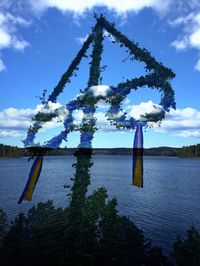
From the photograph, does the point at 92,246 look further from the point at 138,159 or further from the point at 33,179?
the point at 138,159

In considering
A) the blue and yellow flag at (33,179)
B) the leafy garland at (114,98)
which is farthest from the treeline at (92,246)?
the leafy garland at (114,98)

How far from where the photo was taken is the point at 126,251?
30875 millimetres

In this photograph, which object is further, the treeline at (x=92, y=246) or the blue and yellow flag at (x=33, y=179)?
the treeline at (x=92, y=246)

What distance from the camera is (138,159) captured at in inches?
579

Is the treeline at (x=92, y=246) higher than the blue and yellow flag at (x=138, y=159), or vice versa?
the blue and yellow flag at (x=138, y=159)

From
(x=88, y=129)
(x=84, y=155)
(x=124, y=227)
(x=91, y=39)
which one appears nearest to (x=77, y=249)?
(x=124, y=227)

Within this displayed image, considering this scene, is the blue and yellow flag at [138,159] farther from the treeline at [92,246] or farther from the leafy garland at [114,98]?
the treeline at [92,246]

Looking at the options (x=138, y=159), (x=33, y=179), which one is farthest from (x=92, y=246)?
(x=138, y=159)

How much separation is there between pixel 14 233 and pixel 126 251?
10.7 meters

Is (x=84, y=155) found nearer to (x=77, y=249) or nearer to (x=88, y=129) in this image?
(x=88, y=129)

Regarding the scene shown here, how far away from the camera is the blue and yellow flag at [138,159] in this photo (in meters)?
14.2

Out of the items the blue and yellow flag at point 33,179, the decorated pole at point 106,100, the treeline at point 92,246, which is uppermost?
the decorated pole at point 106,100

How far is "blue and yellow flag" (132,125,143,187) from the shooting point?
14211 mm

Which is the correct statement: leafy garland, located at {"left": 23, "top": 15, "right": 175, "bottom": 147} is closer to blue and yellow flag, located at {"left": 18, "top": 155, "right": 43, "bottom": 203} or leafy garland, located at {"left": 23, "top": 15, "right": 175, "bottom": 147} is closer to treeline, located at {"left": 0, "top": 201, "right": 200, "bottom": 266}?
blue and yellow flag, located at {"left": 18, "top": 155, "right": 43, "bottom": 203}
